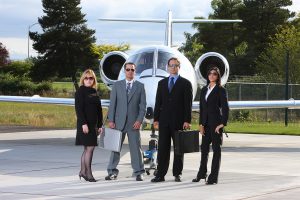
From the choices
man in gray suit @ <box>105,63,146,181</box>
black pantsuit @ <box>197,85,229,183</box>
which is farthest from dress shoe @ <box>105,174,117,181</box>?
black pantsuit @ <box>197,85,229,183</box>

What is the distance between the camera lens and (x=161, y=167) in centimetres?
1132

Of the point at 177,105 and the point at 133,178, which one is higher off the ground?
the point at 177,105

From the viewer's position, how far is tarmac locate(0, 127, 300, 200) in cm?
989

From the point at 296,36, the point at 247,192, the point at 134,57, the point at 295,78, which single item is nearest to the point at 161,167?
the point at 247,192

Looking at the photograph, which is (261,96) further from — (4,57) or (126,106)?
A: (4,57)

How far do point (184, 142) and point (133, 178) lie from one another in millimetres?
1236

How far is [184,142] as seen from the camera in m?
11.1

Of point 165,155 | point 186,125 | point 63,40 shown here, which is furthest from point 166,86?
point 63,40

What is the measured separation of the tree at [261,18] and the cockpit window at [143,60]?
173 feet

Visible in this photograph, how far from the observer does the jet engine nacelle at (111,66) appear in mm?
21109

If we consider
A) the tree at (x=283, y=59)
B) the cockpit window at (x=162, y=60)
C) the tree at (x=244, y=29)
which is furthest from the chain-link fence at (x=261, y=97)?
the tree at (x=244, y=29)

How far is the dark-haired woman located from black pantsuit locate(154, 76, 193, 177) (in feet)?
0.87

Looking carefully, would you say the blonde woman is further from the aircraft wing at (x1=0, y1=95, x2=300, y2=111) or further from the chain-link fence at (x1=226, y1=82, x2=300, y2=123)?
the chain-link fence at (x1=226, y1=82, x2=300, y2=123)

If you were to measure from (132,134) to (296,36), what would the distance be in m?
42.4
